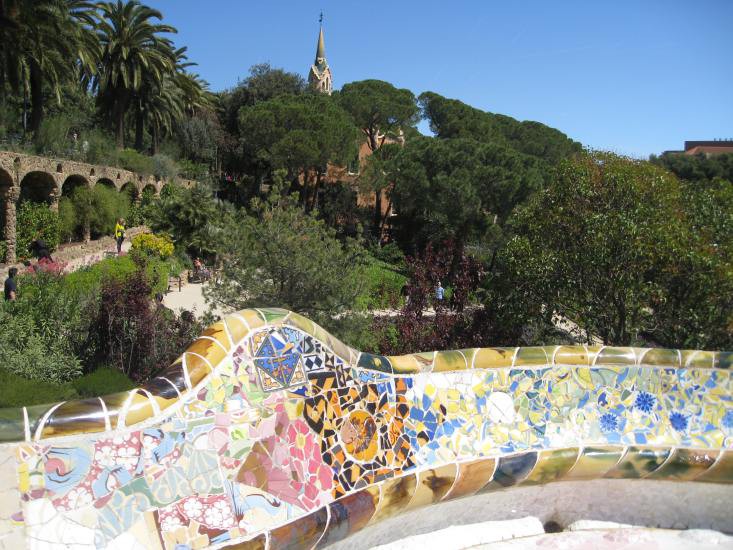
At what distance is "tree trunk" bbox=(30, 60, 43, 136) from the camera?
15838mm

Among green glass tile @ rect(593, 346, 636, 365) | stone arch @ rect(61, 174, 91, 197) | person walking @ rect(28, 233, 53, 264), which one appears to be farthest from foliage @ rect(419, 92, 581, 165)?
green glass tile @ rect(593, 346, 636, 365)

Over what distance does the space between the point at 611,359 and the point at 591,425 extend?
54 centimetres

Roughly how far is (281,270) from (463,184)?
1677 centimetres

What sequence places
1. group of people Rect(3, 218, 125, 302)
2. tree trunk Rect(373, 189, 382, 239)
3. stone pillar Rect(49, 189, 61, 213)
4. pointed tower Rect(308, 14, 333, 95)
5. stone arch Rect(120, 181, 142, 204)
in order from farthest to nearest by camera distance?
pointed tower Rect(308, 14, 333, 95), tree trunk Rect(373, 189, 382, 239), stone arch Rect(120, 181, 142, 204), stone pillar Rect(49, 189, 61, 213), group of people Rect(3, 218, 125, 302)

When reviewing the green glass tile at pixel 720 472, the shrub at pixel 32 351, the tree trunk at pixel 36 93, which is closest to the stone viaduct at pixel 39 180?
the tree trunk at pixel 36 93

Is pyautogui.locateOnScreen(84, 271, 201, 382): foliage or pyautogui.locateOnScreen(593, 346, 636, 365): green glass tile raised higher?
pyautogui.locateOnScreen(593, 346, 636, 365): green glass tile

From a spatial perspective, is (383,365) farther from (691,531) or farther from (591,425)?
(691,531)

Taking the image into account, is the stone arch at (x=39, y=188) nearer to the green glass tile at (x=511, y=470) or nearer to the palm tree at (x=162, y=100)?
the palm tree at (x=162, y=100)

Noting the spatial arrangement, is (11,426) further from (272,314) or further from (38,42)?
(38,42)

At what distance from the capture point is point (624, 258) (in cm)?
752

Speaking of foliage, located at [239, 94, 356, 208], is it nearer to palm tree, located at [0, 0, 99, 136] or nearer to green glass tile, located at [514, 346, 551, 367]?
palm tree, located at [0, 0, 99, 136]

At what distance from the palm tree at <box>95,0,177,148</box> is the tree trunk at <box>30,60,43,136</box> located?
11.3ft

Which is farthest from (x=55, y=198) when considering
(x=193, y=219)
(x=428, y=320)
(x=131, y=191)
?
(x=428, y=320)

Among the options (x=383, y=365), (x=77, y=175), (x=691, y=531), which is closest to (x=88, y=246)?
(x=77, y=175)
